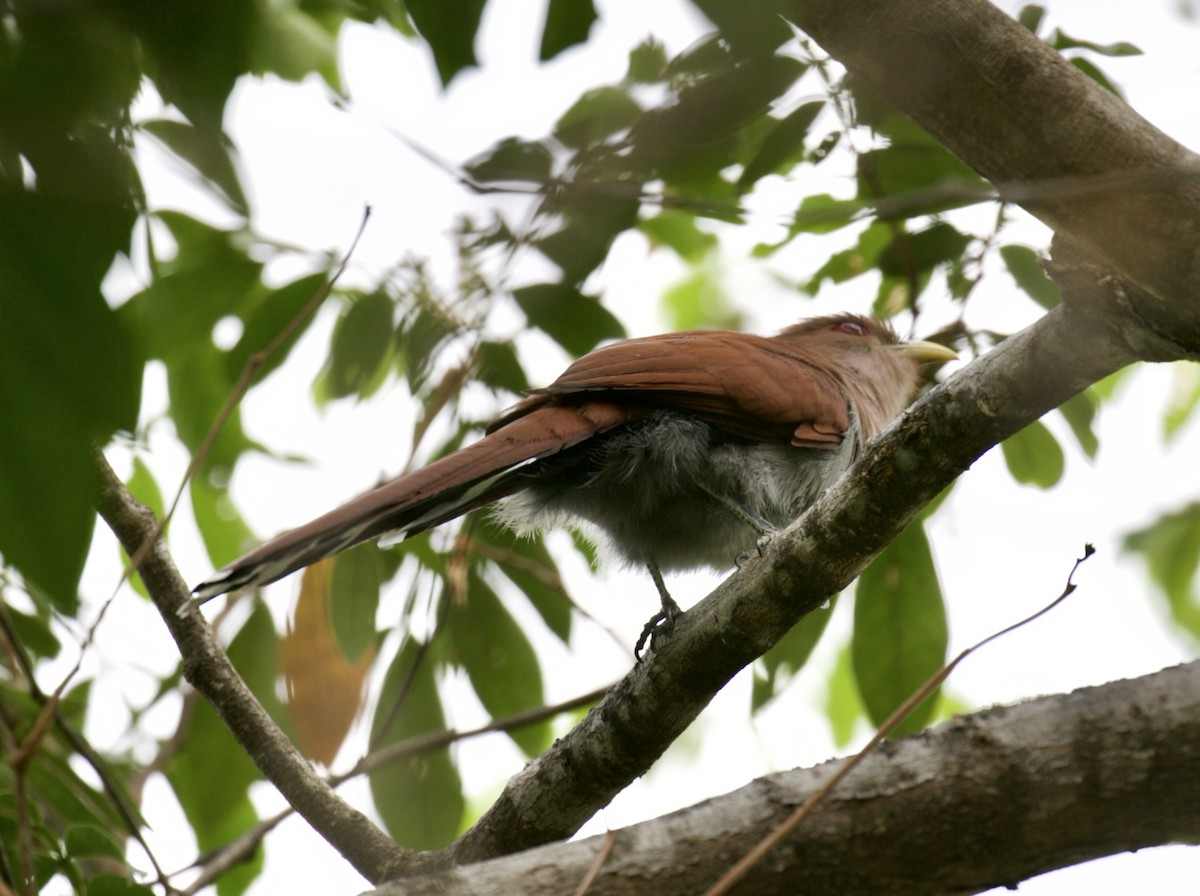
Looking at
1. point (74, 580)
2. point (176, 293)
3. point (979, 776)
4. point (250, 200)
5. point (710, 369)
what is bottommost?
point (979, 776)

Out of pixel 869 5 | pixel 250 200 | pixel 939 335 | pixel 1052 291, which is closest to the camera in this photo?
pixel 250 200

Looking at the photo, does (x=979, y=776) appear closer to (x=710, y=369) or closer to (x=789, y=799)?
(x=789, y=799)

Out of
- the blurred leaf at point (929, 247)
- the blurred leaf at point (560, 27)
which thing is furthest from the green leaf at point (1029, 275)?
the blurred leaf at point (560, 27)

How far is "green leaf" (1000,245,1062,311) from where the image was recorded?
3.34m

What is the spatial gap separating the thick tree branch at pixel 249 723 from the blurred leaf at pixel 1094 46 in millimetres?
2502

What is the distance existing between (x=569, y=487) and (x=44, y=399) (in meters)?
A: 2.62

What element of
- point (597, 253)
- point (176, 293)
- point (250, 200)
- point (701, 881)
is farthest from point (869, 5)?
point (176, 293)

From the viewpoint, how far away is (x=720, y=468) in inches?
146

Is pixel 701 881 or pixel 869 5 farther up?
pixel 869 5

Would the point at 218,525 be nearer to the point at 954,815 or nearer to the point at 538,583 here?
the point at 538,583

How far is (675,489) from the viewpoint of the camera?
3.69 m

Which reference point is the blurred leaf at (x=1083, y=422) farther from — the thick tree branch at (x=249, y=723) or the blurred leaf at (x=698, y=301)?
the blurred leaf at (x=698, y=301)

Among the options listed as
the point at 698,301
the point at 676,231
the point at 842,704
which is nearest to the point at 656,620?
the point at 676,231

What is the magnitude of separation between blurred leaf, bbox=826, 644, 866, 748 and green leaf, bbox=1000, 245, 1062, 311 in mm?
2621
